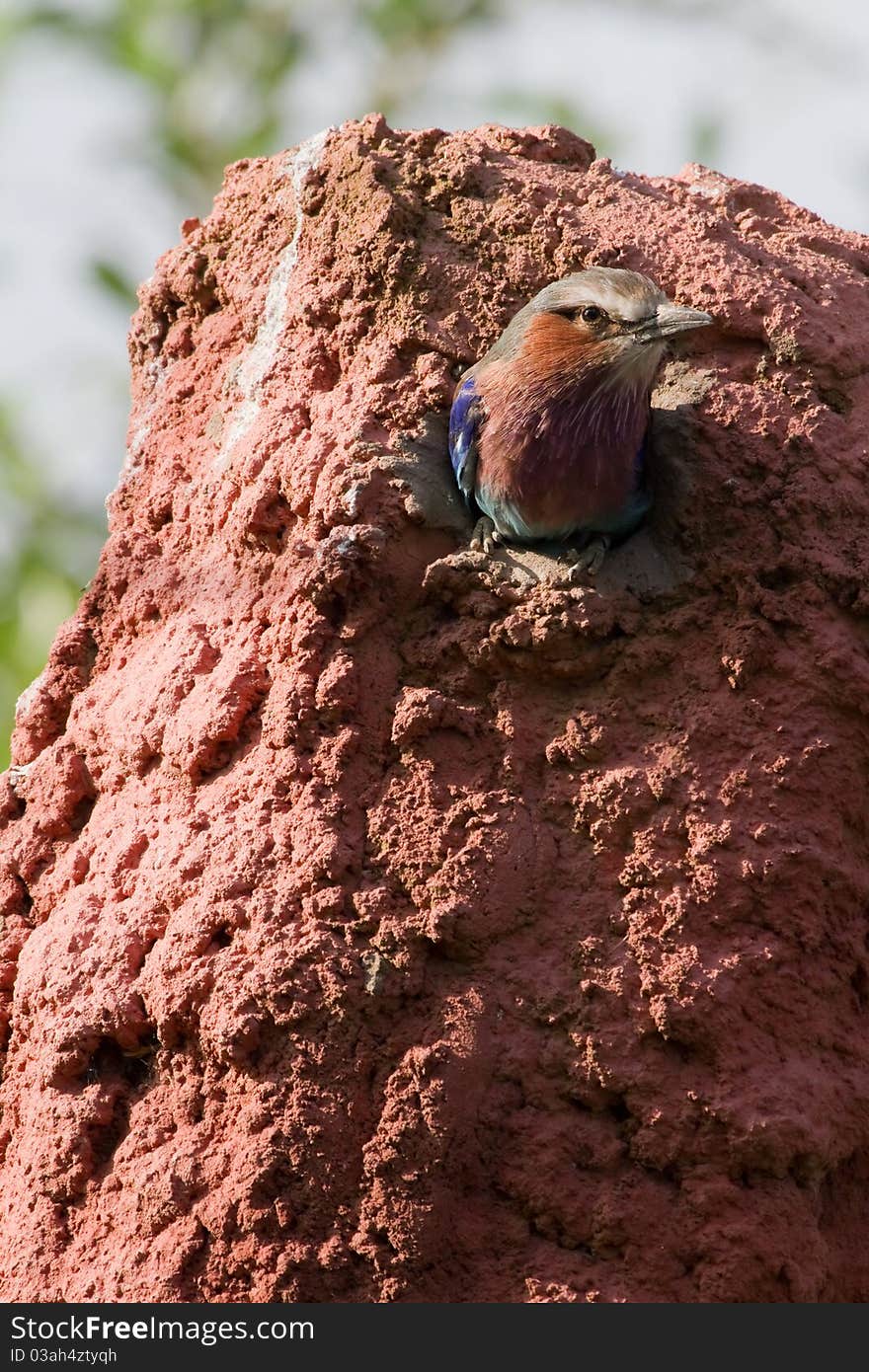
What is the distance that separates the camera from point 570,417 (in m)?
3.64

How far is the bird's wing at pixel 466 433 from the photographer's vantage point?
3568 millimetres

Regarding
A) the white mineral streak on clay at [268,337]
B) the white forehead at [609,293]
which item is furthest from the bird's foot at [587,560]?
the white mineral streak on clay at [268,337]

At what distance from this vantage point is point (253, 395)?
12.6 ft

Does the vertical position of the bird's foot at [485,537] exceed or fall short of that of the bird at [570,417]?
it falls short

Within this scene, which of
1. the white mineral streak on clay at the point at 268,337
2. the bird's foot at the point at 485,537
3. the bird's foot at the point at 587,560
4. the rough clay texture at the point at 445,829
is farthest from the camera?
the white mineral streak on clay at the point at 268,337

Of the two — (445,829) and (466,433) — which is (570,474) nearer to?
(466,433)

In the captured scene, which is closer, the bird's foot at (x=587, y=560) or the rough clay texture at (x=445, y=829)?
the rough clay texture at (x=445, y=829)

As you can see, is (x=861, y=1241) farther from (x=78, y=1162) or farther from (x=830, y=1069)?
A: (x=78, y=1162)

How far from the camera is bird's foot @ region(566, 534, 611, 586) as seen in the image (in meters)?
3.40

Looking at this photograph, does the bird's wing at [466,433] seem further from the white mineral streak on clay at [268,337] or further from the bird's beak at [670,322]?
the white mineral streak on clay at [268,337]

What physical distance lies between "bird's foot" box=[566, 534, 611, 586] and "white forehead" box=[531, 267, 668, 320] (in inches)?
19.7

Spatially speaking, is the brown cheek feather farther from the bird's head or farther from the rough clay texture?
the rough clay texture

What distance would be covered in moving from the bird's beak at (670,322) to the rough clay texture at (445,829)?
0.60 ft

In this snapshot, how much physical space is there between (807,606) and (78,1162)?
6.13 feet
